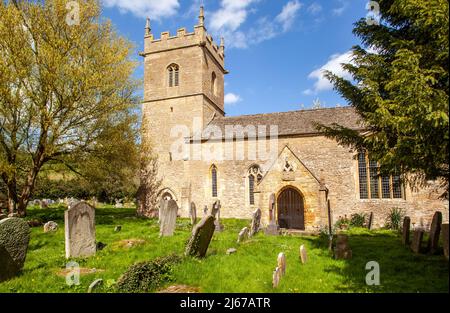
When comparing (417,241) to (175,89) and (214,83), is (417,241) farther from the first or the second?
(214,83)

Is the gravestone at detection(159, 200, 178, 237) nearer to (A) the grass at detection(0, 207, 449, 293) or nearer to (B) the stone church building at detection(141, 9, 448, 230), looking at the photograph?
(A) the grass at detection(0, 207, 449, 293)

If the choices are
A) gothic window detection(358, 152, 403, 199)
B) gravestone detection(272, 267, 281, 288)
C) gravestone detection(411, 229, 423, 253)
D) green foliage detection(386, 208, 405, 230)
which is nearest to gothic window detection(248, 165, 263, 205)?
gothic window detection(358, 152, 403, 199)

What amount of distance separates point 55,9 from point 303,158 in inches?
634

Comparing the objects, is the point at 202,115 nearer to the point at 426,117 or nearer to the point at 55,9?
the point at 55,9

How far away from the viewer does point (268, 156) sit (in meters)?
19.9

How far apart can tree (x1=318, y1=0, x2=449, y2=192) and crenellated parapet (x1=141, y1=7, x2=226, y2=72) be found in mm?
16911

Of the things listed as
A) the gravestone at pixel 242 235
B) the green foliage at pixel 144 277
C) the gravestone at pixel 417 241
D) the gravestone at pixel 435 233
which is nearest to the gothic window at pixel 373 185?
the gravestone at pixel 417 241

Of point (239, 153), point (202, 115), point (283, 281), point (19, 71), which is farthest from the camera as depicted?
point (202, 115)

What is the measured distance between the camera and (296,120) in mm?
20703

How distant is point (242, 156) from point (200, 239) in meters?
12.9

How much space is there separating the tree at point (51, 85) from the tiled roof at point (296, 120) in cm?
814

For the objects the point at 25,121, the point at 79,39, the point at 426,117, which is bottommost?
the point at 426,117

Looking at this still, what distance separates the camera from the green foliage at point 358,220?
16.6m
